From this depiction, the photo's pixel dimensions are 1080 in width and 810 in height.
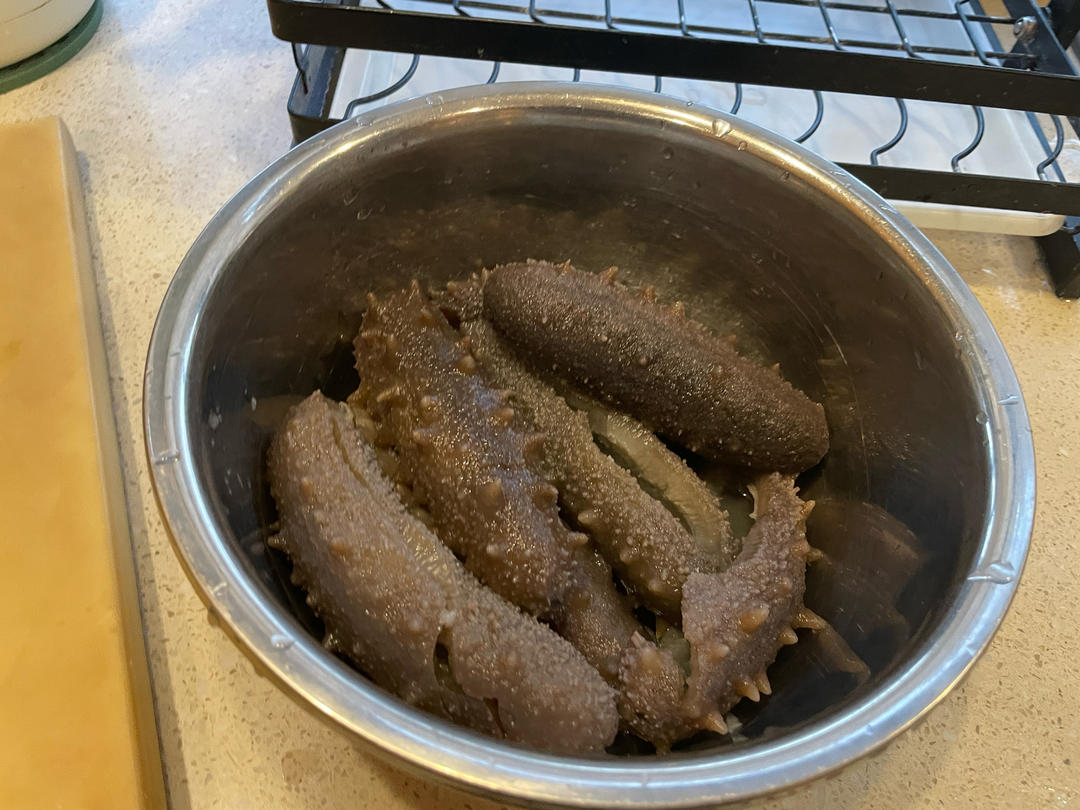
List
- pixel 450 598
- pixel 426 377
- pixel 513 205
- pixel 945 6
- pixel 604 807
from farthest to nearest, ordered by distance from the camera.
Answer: pixel 945 6 → pixel 513 205 → pixel 426 377 → pixel 450 598 → pixel 604 807

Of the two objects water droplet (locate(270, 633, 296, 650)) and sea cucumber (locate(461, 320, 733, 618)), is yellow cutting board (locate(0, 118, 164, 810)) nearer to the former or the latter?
water droplet (locate(270, 633, 296, 650))

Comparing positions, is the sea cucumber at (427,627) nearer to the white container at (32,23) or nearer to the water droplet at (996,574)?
the water droplet at (996,574)

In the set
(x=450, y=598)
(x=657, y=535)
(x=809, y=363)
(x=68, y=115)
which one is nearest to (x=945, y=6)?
(x=809, y=363)

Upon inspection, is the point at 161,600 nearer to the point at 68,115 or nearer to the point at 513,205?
the point at 513,205

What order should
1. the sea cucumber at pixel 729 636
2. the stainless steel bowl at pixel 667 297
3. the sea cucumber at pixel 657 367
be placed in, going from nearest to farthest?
the stainless steel bowl at pixel 667 297 < the sea cucumber at pixel 729 636 < the sea cucumber at pixel 657 367

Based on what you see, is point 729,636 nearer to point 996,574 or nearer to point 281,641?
point 996,574

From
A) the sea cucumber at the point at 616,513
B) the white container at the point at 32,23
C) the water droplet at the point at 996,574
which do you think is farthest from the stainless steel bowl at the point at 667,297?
the white container at the point at 32,23
